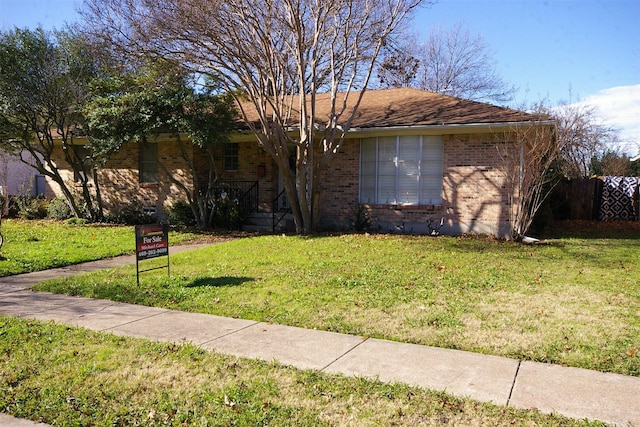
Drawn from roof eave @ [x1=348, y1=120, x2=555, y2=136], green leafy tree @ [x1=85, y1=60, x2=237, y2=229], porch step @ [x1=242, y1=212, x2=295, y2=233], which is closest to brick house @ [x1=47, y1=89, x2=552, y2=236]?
roof eave @ [x1=348, y1=120, x2=555, y2=136]

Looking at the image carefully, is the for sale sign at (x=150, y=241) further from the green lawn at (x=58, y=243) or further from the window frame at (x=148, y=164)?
the window frame at (x=148, y=164)

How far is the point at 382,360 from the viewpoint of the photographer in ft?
14.8

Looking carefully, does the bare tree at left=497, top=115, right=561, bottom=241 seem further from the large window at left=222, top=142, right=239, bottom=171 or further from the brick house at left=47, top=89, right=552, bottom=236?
the large window at left=222, top=142, right=239, bottom=171

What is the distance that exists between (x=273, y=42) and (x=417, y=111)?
4.59m

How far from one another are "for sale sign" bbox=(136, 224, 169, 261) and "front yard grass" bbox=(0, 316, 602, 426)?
2720mm

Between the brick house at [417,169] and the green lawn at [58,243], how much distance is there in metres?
3.71

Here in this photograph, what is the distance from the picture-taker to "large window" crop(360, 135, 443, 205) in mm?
13914

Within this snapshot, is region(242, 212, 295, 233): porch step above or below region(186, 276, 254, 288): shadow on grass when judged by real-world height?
above

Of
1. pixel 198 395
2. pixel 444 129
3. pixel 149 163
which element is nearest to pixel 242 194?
pixel 149 163

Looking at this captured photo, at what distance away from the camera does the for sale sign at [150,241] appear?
291 inches

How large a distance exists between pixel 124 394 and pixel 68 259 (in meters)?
7.13

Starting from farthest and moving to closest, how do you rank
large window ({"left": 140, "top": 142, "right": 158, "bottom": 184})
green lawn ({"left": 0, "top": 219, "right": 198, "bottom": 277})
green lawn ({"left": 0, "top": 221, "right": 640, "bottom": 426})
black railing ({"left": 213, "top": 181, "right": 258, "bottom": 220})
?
large window ({"left": 140, "top": 142, "right": 158, "bottom": 184}), black railing ({"left": 213, "top": 181, "right": 258, "bottom": 220}), green lawn ({"left": 0, "top": 219, "right": 198, "bottom": 277}), green lawn ({"left": 0, "top": 221, "right": 640, "bottom": 426})

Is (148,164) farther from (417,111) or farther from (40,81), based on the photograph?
(417,111)

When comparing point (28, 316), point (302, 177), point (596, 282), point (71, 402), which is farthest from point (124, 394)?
point (302, 177)
